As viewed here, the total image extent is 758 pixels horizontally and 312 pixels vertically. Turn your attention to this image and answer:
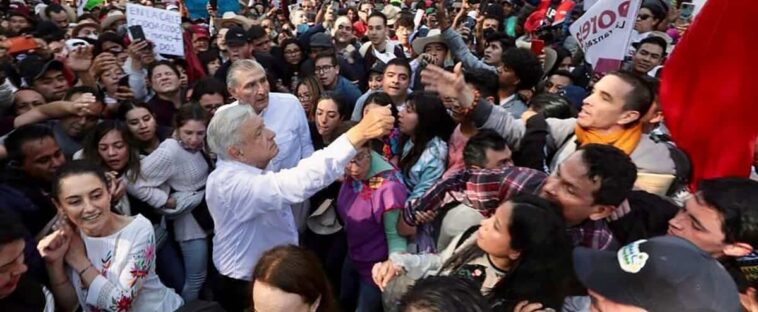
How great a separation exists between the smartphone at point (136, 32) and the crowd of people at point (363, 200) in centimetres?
26

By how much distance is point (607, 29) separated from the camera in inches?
174

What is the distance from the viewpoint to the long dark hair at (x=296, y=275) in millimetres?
1833

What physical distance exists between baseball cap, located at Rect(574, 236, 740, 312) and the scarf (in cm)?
101

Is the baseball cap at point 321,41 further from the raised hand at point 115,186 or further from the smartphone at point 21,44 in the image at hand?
the raised hand at point 115,186

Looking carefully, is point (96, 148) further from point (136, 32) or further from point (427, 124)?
point (136, 32)

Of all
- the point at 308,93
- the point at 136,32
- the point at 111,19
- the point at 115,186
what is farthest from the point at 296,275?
the point at 111,19

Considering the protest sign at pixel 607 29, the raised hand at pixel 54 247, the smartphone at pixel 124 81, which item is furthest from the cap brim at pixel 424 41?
the raised hand at pixel 54 247

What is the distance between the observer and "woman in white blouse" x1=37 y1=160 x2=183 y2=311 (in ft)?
7.21

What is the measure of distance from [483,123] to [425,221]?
56 centimetres

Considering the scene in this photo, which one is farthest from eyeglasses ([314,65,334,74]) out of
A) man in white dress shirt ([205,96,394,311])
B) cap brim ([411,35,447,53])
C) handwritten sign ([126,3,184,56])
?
man in white dress shirt ([205,96,394,311])

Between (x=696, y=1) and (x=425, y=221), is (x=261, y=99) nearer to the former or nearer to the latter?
(x=425, y=221)

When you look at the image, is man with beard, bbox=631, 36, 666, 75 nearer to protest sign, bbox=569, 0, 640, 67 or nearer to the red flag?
protest sign, bbox=569, 0, 640, 67

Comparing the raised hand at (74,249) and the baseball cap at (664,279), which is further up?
the baseball cap at (664,279)

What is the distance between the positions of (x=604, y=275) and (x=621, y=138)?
3.83 feet
